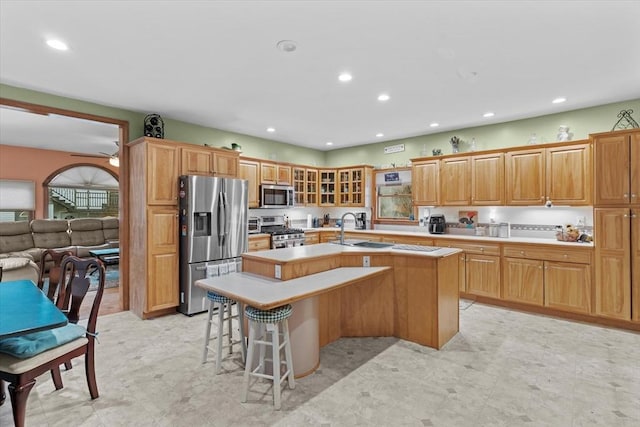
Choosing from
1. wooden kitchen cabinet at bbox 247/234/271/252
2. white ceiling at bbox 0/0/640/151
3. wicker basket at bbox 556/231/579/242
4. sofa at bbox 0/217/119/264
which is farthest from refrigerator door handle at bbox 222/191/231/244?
wicker basket at bbox 556/231/579/242

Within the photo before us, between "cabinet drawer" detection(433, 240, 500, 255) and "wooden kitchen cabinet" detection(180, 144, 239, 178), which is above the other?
"wooden kitchen cabinet" detection(180, 144, 239, 178)

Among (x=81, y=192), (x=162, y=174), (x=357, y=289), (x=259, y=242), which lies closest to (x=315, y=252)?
(x=357, y=289)

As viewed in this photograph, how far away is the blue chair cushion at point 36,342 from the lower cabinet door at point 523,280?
4.79 meters

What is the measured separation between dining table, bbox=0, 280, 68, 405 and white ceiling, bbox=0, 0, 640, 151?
2.00 metres

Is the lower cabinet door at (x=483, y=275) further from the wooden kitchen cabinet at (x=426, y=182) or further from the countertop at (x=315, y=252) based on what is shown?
the countertop at (x=315, y=252)

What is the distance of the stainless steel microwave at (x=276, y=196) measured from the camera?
589 centimetres

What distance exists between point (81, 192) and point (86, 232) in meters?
1.63

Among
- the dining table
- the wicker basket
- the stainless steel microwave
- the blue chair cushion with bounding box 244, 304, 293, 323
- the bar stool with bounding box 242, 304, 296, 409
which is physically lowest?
the bar stool with bounding box 242, 304, 296, 409

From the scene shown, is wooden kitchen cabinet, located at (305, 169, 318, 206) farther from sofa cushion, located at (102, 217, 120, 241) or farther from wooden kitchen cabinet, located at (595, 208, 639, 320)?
sofa cushion, located at (102, 217, 120, 241)

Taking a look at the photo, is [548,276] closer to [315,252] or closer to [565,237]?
[565,237]

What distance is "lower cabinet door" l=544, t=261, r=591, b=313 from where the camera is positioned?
392 centimetres

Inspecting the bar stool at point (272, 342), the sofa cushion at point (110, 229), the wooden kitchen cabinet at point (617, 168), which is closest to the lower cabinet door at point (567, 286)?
the wooden kitchen cabinet at point (617, 168)

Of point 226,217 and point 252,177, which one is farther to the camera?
point 252,177

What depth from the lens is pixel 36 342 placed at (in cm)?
203
